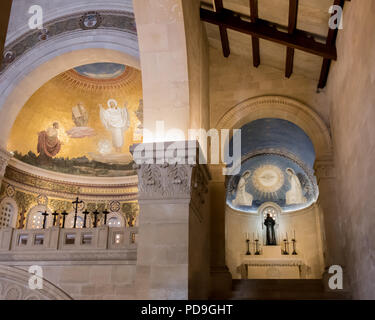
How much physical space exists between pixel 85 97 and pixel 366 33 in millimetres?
13381

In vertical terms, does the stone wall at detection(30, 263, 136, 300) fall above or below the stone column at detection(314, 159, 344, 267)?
below

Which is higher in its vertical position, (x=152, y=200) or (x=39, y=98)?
(x=39, y=98)

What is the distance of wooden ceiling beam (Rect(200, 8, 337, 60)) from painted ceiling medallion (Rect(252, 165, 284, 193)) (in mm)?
9427

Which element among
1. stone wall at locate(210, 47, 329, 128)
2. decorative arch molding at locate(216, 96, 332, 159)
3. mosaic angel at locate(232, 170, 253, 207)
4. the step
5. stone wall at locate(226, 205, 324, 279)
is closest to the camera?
the step

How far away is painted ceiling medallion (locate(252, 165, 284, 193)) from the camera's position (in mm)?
17409

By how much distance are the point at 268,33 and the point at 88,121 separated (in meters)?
10.9

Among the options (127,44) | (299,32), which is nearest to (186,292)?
(299,32)

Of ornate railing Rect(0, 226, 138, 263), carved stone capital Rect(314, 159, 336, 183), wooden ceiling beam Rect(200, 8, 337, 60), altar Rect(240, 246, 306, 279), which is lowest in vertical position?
ornate railing Rect(0, 226, 138, 263)

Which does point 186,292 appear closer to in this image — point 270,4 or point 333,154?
point 333,154

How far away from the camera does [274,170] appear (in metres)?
17.5

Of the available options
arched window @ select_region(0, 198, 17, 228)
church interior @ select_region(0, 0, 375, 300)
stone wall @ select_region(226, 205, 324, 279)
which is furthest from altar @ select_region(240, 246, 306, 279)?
arched window @ select_region(0, 198, 17, 228)

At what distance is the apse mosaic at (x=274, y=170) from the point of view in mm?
15039

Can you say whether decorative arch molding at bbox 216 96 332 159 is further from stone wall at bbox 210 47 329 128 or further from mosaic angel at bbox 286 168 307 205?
mosaic angel at bbox 286 168 307 205

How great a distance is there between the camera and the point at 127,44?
12.4m
